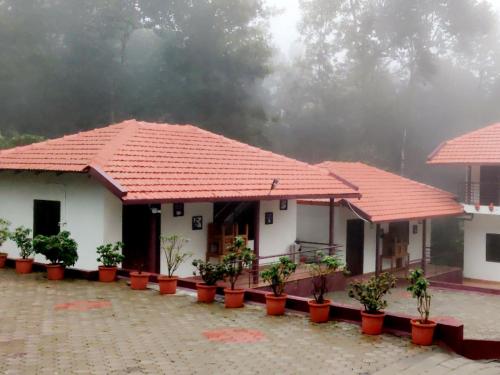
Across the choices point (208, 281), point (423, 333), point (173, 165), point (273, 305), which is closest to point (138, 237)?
point (173, 165)

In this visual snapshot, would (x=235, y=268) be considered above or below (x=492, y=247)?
above

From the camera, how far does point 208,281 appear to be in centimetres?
1159

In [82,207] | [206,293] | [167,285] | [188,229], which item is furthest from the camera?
[188,229]

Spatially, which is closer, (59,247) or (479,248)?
(59,247)

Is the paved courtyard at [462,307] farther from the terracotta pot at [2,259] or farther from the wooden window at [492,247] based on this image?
the terracotta pot at [2,259]

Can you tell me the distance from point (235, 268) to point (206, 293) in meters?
0.74

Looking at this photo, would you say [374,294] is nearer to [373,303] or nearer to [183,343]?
[373,303]

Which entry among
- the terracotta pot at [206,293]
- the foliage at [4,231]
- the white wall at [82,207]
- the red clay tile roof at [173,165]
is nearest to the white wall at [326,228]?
the red clay tile roof at [173,165]

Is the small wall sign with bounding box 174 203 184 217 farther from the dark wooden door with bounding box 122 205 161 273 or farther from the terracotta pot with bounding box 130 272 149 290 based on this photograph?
the terracotta pot with bounding box 130 272 149 290

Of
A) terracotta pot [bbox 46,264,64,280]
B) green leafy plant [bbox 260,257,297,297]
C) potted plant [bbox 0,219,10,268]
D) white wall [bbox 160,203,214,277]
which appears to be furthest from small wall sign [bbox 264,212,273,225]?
potted plant [bbox 0,219,10,268]

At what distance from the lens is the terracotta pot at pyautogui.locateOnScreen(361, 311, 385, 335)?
909cm

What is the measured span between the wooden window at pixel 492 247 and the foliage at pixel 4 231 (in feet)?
57.7

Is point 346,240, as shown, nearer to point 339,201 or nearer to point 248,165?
point 339,201

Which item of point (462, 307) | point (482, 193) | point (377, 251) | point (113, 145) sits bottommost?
point (462, 307)
